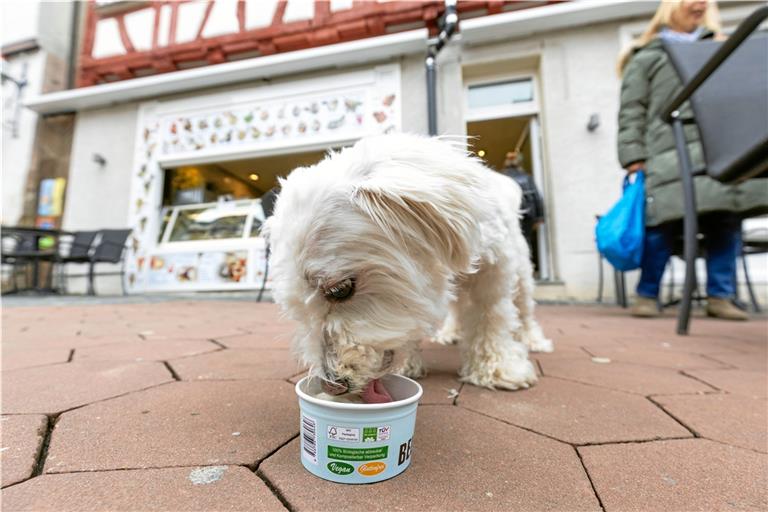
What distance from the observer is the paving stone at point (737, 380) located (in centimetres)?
146

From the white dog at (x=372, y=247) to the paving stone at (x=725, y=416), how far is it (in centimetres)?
80

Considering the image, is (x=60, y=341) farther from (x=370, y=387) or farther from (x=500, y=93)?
(x=500, y=93)

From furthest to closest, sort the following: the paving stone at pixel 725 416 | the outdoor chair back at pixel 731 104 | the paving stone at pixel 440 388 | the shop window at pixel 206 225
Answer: the shop window at pixel 206 225
the outdoor chair back at pixel 731 104
the paving stone at pixel 440 388
the paving stone at pixel 725 416

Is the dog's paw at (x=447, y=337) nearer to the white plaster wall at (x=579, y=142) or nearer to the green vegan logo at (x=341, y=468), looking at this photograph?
the green vegan logo at (x=341, y=468)

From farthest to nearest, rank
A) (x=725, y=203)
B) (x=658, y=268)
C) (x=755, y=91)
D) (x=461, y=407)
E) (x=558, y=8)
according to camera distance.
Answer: (x=558, y=8), (x=658, y=268), (x=725, y=203), (x=755, y=91), (x=461, y=407)

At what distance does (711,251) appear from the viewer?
3.49 m

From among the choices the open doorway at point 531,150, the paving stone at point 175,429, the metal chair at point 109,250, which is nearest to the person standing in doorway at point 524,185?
the open doorway at point 531,150

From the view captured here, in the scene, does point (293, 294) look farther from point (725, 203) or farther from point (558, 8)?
point (558, 8)

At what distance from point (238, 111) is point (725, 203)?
296 inches

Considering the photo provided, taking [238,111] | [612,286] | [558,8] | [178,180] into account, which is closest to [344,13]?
[238,111]

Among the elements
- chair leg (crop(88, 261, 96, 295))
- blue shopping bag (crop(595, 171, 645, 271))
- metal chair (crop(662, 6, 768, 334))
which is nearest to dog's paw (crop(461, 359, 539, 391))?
metal chair (crop(662, 6, 768, 334))

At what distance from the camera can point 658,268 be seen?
356 centimetres

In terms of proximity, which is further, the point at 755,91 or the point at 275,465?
the point at 755,91

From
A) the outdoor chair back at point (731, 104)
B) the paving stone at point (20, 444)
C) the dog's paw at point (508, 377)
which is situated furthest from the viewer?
the outdoor chair back at point (731, 104)
